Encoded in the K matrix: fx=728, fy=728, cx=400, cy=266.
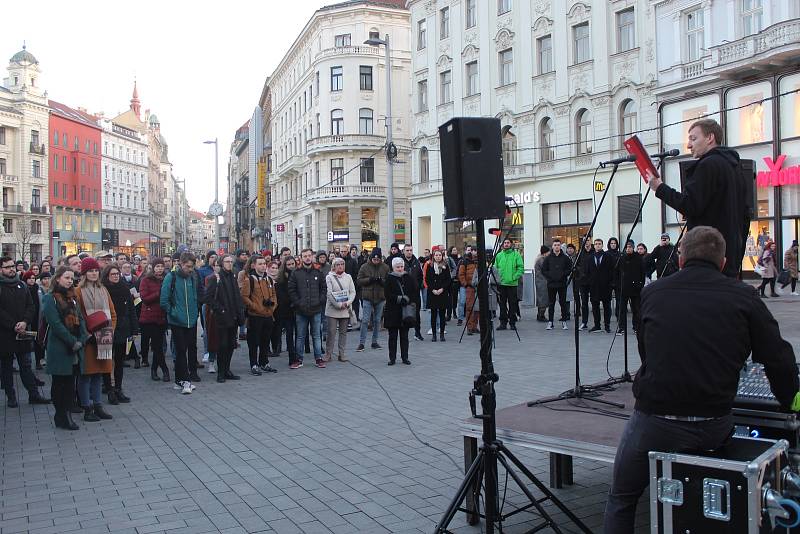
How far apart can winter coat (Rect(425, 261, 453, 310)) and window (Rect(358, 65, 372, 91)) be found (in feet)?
131

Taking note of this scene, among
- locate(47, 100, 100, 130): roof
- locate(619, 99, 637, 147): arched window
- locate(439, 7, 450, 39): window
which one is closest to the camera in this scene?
locate(619, 99, 637, 147): arched window

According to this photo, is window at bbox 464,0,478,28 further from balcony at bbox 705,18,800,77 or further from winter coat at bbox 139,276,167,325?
winter coat at bbox 139,276,167,325

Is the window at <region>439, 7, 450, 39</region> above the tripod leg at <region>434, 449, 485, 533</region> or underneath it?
above

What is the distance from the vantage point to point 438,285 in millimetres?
16656

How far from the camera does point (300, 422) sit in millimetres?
8570

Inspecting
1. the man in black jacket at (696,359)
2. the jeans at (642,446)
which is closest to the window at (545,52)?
the man in black jacket at (696,359)

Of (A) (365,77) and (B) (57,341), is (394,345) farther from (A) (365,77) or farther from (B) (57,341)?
(A) (365,77)

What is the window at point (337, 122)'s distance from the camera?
5478cm

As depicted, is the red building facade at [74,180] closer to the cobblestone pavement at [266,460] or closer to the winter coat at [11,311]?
the winter coat at [11,311]

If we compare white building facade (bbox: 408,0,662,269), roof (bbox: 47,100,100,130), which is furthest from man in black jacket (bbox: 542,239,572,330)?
roof (bbox: 47,100,100,130)

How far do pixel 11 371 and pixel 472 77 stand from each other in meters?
32.5

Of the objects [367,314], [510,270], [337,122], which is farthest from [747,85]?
[337,122]

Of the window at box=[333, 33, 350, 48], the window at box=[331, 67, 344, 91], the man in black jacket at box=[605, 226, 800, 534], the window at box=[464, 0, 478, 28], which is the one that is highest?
the window at box=[333, 33, 350, 48]

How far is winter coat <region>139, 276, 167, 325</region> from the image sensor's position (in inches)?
468
